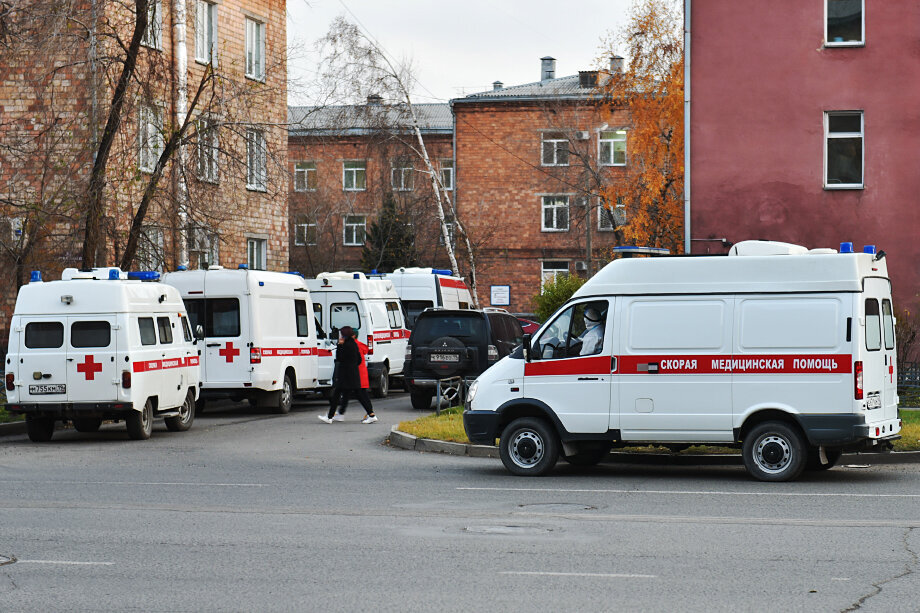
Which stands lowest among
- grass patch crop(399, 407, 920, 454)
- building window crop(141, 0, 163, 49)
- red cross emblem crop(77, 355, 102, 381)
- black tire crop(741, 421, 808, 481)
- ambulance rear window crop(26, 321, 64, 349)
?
grass patch crop(399, 407, 920, 454)

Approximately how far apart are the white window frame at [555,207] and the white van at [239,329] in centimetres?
3522

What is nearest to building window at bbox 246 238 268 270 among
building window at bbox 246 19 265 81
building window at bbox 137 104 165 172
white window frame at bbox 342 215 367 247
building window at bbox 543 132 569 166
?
building window at bbox 246 19 265 81

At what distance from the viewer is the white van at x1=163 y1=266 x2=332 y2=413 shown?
80.6ft

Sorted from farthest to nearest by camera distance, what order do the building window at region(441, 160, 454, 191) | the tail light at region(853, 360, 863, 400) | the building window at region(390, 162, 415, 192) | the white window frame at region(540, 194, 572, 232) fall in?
1. the building window at region(441, 160, 454, 191)
2. the white window frame at region(540, 194, 572, 232)
3. the building window at region(390, 162, 415, 192)
4. the tail light at region(853, 360, 863, 400)

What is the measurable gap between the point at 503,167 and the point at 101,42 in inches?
1450

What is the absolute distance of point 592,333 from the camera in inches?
570

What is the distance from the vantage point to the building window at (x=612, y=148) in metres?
59.3

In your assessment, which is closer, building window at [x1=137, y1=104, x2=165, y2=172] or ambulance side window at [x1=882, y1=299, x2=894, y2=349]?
ambulance side window at [x1=882, y1=299, x2=894, y2=349]

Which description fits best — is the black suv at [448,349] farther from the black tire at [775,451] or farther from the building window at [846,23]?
the black tire at [775,451]

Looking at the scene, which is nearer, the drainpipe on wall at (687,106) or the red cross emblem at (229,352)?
the red cross emblem at (229,352)

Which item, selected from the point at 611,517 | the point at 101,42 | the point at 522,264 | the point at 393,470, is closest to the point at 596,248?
the point at 522,264

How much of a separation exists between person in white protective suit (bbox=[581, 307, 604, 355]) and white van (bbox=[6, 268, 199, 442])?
25.4 ft

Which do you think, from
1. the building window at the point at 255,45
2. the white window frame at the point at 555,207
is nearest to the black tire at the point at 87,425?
the building window at the point at 255,45

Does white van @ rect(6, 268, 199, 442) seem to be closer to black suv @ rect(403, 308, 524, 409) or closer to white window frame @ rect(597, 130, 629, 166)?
black suv @ rect(403, 308, 524, 409)
